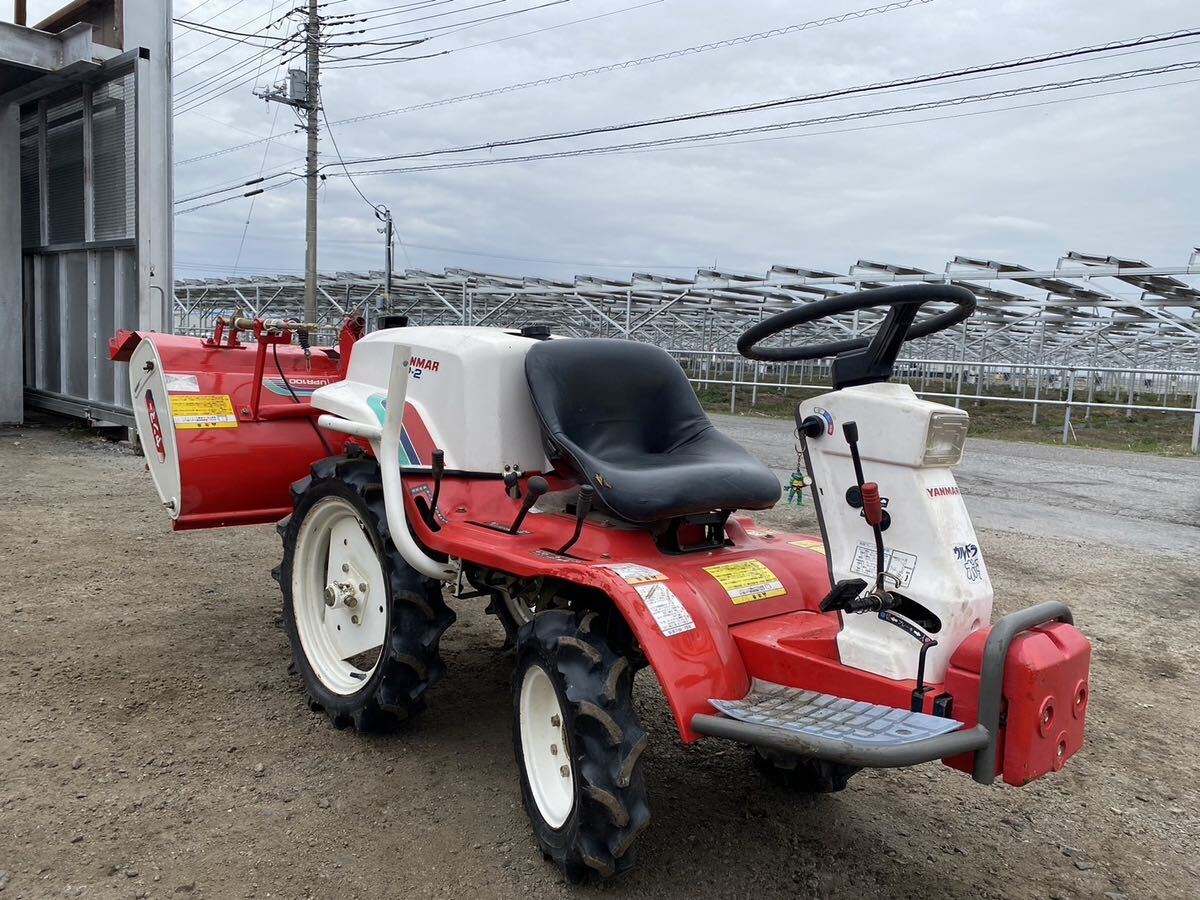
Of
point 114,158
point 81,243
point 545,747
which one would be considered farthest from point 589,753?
point 81,243

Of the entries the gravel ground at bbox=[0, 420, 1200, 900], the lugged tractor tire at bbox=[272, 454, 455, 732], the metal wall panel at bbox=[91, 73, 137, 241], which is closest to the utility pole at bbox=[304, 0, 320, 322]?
the metal wall panel at bbox=[91, 73, 137, 241]

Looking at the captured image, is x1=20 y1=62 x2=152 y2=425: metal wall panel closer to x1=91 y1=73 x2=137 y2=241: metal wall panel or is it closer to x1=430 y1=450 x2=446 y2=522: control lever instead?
x1=91 y1=73 x2=137 y2=241: metal wall panel

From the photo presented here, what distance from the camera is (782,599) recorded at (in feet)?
8.72

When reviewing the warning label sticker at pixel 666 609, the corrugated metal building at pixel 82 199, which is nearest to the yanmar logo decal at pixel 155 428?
the warning label sticker at pixel 666 609

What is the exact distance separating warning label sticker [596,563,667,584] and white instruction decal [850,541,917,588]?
0.51 metres

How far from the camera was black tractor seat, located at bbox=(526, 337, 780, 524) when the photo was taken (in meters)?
2.69

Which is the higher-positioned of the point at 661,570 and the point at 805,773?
Result: the point at 661,570

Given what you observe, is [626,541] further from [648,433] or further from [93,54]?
[93,54]

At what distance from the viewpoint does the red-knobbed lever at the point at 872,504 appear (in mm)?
2186

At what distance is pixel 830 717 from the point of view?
85.0 inches

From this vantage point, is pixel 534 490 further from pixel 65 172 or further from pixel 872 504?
pixel 65 172

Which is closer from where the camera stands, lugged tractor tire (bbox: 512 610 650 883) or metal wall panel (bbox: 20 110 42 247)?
lugged tractor tire (bbox: 512 610 650 883)

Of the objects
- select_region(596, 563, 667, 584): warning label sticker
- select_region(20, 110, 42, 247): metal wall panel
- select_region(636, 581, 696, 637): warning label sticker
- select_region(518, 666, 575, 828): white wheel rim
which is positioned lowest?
select_region(518, 666, 575, 828): white wheel rim

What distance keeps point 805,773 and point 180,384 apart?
2.97 m
